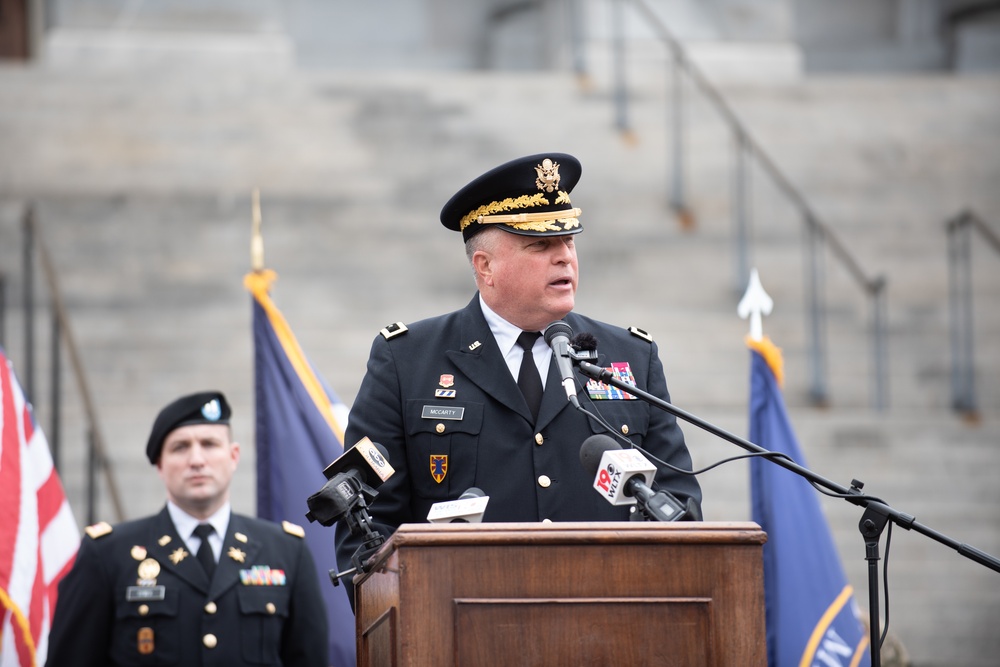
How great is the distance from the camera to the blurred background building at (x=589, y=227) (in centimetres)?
830

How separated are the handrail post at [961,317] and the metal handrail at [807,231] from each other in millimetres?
415

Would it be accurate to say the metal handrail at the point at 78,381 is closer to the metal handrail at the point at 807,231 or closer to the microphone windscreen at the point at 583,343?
the metal handrail at the point at 807,231

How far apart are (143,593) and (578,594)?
2474 mm

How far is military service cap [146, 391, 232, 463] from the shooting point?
5.23m

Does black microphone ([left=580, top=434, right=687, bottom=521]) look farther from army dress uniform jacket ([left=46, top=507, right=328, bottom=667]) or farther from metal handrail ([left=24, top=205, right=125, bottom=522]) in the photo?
metal handrail ([left=24, top=205, right=125, bottom=522])

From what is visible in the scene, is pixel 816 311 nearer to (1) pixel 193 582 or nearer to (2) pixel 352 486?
(1) pixel 193 582

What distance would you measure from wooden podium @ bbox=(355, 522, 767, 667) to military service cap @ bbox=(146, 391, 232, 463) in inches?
97.7

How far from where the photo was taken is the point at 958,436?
341 inches

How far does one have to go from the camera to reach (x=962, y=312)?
9906mm

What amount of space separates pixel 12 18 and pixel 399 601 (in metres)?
12.8

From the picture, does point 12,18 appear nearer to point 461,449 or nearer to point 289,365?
point 289,365

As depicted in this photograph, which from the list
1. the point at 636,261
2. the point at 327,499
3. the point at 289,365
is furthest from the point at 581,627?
the point at 636,261

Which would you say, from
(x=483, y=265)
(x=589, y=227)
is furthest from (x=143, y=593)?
(x=589, y=227)

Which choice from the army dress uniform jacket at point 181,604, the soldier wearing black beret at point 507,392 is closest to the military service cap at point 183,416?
the army dress uniform jacket at point 181,604
